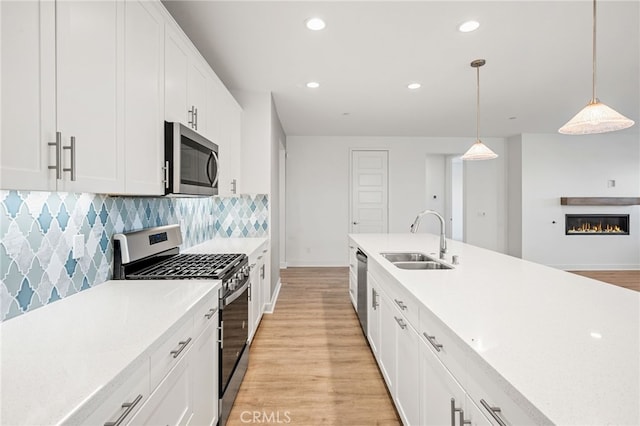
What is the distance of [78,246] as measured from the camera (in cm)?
149

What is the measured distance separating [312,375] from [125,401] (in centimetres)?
172

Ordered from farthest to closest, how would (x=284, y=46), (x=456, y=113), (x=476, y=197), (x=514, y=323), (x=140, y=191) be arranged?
(x=476, y=197) → (x=456, y=113) → (x=284, y=46) → (x=140, y=191) → (x=514, y=323)

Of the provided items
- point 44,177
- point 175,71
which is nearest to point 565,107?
point 175,71

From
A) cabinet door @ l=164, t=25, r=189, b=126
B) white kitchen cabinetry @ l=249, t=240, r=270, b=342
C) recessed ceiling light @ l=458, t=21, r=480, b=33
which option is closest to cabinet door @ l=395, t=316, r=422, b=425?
white kitchen cabinetry @ l=249, t=240, r=270, b=342

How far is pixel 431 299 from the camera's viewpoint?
53.7 inches

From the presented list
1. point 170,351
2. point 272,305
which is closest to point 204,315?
point 170,351

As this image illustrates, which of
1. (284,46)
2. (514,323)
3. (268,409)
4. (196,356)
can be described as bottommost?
(268,409)

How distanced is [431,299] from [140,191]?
1.41 metres

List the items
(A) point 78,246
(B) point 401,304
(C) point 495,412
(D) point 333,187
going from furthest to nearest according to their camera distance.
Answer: (D) point 333,187
(B) point 401,304
(A) point 78,246
(C) point 495,412

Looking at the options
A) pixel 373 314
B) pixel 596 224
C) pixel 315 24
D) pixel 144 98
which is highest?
pixel 315 24

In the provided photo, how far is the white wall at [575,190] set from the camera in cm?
625

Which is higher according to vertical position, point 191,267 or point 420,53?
point 420,53

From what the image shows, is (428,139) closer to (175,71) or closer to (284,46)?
(284,46)

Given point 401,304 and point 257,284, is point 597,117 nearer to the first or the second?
point 401,304
